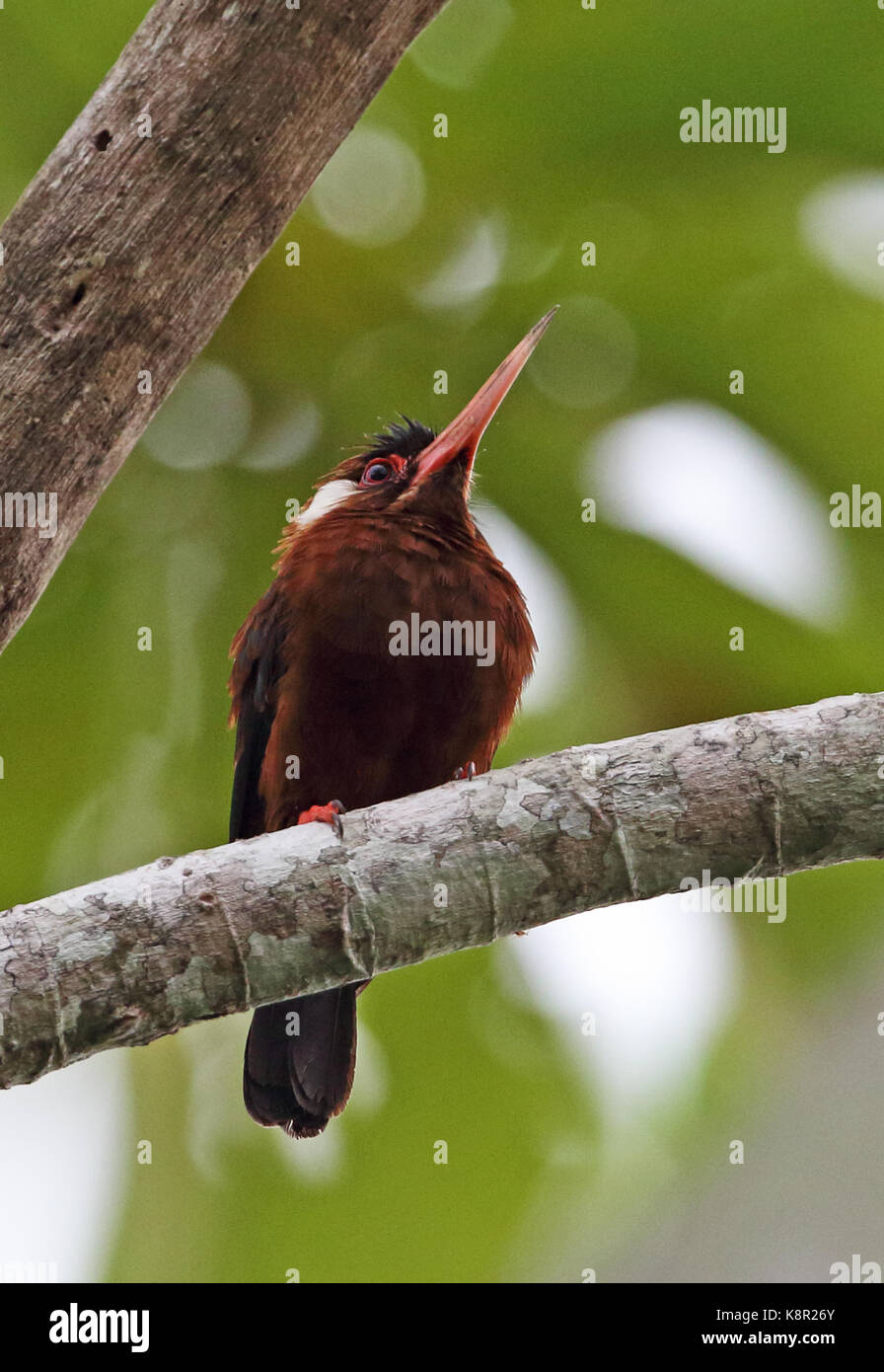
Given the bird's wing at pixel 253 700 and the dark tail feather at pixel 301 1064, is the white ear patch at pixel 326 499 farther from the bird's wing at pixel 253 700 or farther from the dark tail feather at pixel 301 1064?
the dark tail feather at pixel 301 1064

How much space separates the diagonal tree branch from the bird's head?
89 cm

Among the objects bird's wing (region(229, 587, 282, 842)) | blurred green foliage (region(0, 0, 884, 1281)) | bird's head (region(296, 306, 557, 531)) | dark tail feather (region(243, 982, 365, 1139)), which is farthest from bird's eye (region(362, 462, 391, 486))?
dark tail feather (region(243, 982, 365, 1139))

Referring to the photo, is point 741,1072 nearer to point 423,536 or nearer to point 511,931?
point 423,536

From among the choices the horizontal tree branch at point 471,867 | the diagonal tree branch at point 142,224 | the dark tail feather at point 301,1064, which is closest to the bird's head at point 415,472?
the diagonal tree branch at point 142,224

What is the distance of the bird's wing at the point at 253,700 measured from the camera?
325cm

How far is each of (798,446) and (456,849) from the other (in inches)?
102

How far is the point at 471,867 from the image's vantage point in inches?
84.8

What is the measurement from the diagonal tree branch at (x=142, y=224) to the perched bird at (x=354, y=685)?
74cm

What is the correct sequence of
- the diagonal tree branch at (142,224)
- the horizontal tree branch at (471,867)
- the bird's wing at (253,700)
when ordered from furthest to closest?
the bird's wing at (253,700), the diagonal tree branch at (142,224), the horizontal tree branch at (471,867)

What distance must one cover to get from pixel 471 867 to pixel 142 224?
4.25ft

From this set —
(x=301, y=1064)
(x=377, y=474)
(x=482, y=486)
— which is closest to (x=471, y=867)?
(x=301, y=1064)

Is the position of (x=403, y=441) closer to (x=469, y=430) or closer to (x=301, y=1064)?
(x=469, y=430)

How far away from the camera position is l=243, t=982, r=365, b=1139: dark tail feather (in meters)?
3.19

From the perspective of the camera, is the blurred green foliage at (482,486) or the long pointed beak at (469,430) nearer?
the long pointed beak at (469,430)
